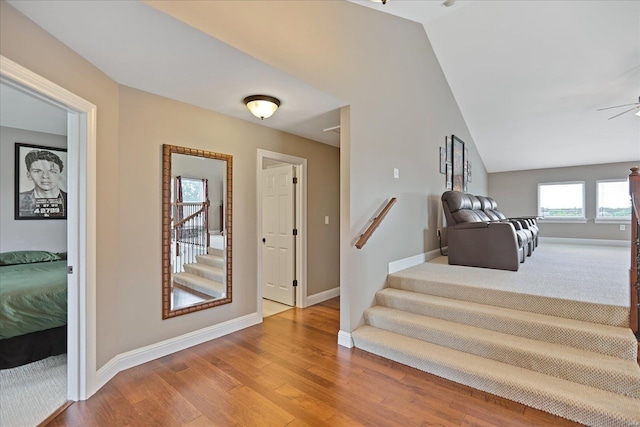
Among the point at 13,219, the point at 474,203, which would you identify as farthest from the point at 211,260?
the point at 474,203

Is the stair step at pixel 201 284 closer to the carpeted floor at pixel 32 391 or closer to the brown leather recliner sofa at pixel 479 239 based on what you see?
the carpeted floor at pixel 32 391

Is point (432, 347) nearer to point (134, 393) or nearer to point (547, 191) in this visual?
point (134, 393)

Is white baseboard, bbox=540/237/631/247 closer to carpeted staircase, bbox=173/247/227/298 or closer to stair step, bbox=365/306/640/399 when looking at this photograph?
stair step, bbox=365/306/640/399

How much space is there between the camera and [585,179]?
24.2ft

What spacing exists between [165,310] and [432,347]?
2.33m

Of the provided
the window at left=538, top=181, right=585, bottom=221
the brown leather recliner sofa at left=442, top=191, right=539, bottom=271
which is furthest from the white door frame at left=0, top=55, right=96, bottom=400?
the window at left=538, top=181, right=585, bottom=221

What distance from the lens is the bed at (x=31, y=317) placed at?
2.27m

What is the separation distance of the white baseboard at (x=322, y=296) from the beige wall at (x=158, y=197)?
3.12 feet

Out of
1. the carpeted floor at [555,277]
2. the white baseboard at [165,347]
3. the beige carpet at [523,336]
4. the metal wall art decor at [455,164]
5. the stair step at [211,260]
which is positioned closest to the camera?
the beige carpet at [523,336]

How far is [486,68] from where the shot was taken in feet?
16.0

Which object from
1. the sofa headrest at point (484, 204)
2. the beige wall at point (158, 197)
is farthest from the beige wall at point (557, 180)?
the beige wall at point (158, 197)

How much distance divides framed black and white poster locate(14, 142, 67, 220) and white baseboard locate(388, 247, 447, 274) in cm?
395

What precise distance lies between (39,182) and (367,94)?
A: 3.83 metres

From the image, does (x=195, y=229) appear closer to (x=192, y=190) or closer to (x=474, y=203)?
(x=192, y=190)
